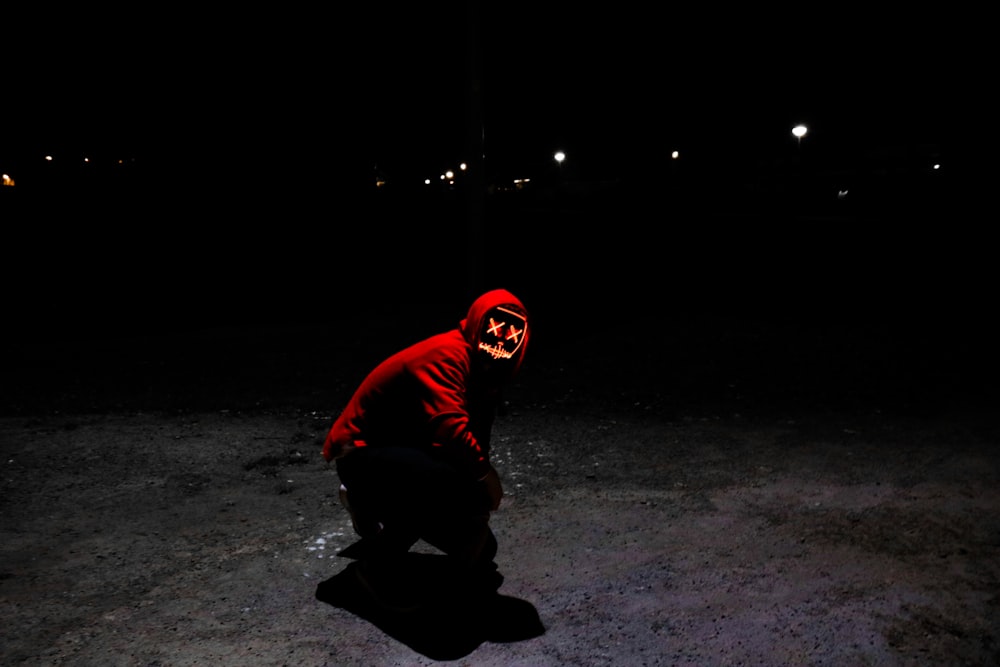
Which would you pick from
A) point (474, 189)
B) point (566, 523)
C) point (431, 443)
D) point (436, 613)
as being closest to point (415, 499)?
point (431, 443)

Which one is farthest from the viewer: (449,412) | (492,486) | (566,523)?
(566,523)

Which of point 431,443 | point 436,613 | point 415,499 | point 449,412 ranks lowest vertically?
point 436,613

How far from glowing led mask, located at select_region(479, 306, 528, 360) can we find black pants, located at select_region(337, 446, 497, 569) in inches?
22.6

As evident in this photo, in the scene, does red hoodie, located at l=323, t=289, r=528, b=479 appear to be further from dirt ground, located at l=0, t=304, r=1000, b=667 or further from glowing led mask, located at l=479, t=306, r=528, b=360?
dirt ground, located at l=0, t=304, r=1000, b=667

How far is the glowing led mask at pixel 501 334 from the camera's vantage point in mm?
3414

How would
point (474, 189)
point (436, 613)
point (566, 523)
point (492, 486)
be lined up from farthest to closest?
1. point (474, 189)
2. point (566, 523)
3. point (436, 613)
4. point (492, 486)

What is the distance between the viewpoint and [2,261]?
57.3 ft

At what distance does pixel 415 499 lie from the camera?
3.55 m

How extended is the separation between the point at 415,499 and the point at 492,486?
350mm

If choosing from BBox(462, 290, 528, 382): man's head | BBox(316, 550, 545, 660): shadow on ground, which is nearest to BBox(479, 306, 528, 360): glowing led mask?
BBox(462, 290, 528, 382): man's head

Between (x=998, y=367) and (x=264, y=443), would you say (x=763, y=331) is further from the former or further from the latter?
(x=264, y=443)

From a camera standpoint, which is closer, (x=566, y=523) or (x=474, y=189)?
(x=566, y=523)

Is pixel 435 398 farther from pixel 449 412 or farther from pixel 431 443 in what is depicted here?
pixel 431 443

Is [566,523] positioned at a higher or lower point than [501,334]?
lower
